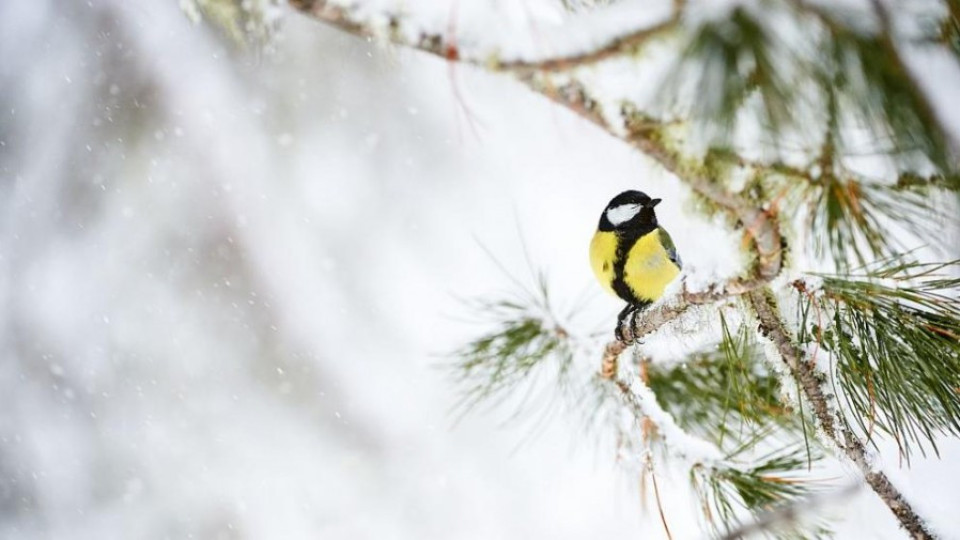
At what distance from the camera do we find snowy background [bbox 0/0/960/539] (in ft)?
10.0

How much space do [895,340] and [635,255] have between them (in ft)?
1.30

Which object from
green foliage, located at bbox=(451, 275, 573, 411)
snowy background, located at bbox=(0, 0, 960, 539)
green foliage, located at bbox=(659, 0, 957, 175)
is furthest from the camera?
snowy background, located at bbox=(0, 0, 960, 539)

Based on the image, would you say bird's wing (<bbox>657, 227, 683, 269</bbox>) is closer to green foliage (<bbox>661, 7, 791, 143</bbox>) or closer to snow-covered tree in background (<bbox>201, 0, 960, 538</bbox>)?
snow-covered tree in background (<bbox>201, 0, 960, 538</bbox>)

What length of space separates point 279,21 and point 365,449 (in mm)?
3025

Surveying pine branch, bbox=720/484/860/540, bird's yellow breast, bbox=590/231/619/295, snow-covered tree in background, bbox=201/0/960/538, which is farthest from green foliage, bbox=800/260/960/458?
bird's yellow breast, bbox=590/231/619/295

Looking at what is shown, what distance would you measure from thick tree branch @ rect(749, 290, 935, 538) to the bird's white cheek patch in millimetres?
401

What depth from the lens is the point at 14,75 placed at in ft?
10.0

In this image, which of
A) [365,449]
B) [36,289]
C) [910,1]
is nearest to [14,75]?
[36,289]

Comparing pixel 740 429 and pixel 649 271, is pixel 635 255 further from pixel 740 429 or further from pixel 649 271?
pixel 740 429

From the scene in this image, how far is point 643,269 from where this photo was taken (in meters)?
0.91

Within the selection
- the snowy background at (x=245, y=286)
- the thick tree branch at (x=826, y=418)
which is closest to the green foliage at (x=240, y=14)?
the thick tree branch at (x=826, y=418)

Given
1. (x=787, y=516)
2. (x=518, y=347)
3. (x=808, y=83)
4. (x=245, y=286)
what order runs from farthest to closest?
(x=245, y=286), (x=518, y=347), (x=787, y=516), (x=808, y=83)

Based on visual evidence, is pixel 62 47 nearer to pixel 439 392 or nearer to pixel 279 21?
pixel 439 392

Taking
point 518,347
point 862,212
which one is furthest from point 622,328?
point 862,212
